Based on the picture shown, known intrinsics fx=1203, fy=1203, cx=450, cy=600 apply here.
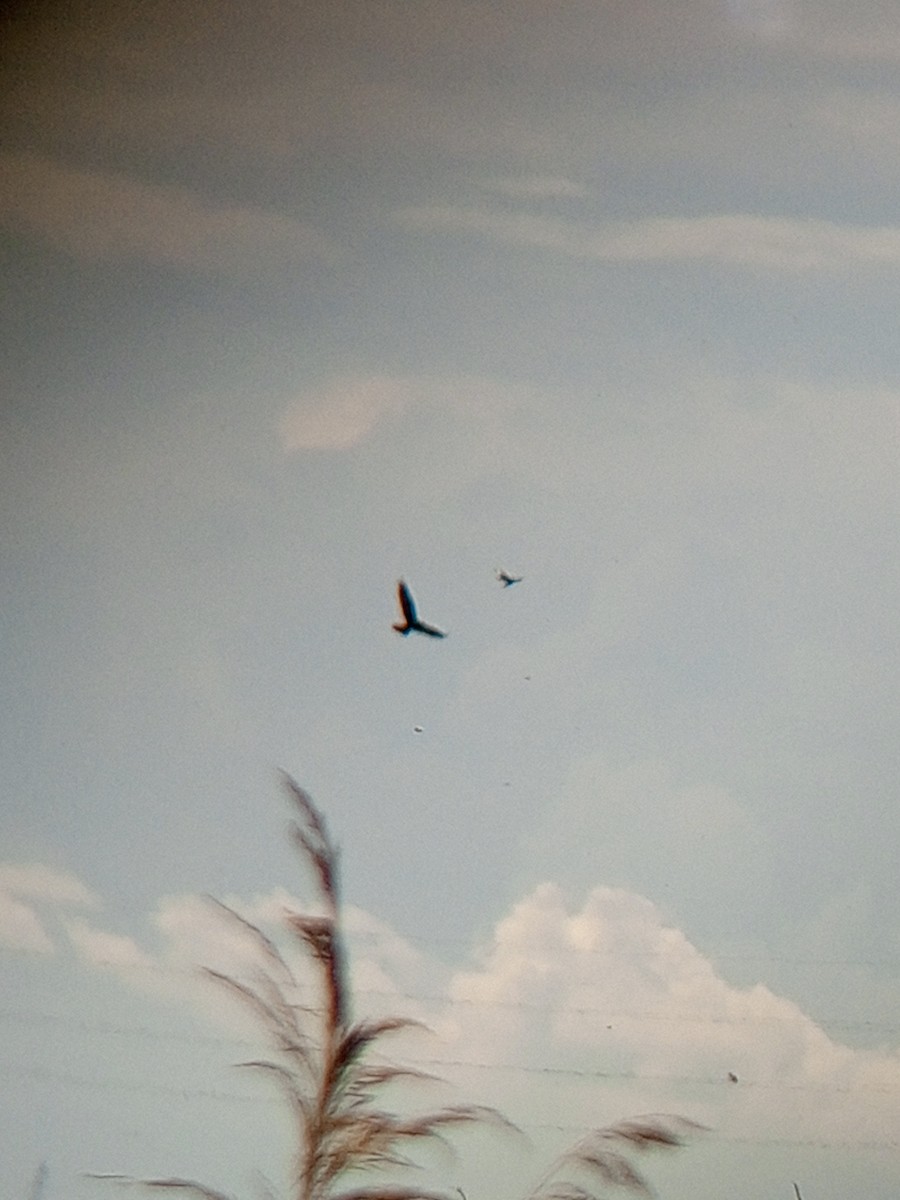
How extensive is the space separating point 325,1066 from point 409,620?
0.84 metres

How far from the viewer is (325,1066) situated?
2207 millimetres

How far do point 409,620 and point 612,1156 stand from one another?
41.1 inches

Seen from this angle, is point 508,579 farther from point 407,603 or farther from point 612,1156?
point 612,1156

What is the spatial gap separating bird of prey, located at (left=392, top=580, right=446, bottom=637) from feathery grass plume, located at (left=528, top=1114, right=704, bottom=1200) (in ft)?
3.15

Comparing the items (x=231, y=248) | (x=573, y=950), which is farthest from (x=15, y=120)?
(x=573, y=950)

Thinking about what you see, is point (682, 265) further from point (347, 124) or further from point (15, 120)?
point (15, 120)

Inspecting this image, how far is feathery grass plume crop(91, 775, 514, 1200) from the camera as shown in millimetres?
2176

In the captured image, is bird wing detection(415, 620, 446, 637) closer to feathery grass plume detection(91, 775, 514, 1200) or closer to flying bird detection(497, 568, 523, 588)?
flying bird detection(497, 568, 523, 588)

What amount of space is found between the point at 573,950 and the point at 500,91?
1678 mm

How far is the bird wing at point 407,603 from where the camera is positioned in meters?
2.36

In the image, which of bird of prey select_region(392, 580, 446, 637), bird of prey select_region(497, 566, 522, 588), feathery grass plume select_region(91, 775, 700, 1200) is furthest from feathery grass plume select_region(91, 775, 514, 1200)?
bird of prey select_region(497, 566, 522, 588)

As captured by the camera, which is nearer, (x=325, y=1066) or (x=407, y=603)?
(x=325, y=1066)

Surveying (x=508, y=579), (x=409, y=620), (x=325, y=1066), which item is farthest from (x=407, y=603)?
(x=325, y=1066)

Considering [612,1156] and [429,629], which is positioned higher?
[429,629]
